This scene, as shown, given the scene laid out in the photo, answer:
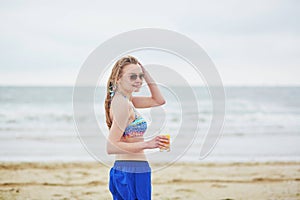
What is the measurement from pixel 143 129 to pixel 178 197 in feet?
10.8

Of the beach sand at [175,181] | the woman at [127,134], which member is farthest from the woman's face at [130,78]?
the beach sand at [175,181]

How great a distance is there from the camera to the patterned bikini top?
10.0 feet

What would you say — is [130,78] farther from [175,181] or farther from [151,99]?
[175,181]

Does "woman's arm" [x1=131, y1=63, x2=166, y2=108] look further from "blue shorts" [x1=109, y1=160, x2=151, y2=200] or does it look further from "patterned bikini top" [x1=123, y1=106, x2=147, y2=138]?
"blue shorts" [x1=109, y1=160, x2=151, y2=200]

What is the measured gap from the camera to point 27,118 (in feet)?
64.8

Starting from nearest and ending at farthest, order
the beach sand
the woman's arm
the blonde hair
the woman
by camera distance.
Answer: the woman < the blonde hair < the woman's arm < the beach sand

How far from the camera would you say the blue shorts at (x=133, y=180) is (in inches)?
124

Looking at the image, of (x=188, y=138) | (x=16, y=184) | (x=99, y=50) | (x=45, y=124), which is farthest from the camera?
(x=45, y=124)

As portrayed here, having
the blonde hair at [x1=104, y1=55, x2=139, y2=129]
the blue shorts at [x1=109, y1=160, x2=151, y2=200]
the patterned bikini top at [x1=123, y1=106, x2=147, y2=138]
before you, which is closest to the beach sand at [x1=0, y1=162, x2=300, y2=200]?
the blue shorts at [x1=109, y1=160, x2=151, y2=200]

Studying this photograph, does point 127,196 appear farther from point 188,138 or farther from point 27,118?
point 27,118

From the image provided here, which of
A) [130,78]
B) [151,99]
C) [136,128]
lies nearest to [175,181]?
[151,99]

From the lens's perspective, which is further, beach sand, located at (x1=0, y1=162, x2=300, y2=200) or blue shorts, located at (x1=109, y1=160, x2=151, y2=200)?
beach sand, located at (x1=0, y1=162, x2=300, y2=200)

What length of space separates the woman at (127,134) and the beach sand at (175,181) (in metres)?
3.01

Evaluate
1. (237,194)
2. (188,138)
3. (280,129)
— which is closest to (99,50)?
(237,194)
